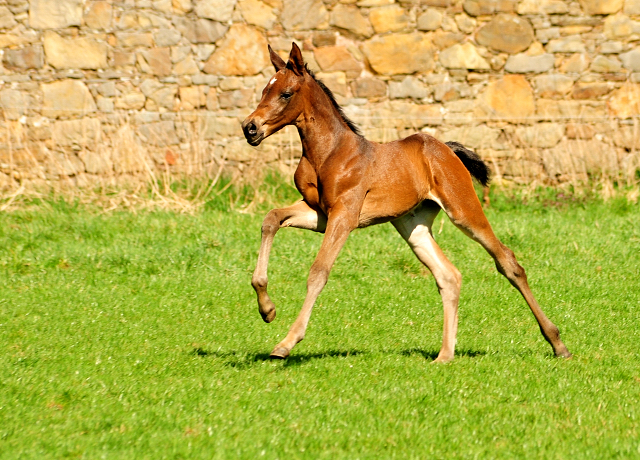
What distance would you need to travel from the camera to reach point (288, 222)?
6527 mm

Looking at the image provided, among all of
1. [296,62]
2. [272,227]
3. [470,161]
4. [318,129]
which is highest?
[296,62]

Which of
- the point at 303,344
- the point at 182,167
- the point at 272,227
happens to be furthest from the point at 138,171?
the point at 272,227

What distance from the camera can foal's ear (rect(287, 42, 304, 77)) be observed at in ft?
20.6

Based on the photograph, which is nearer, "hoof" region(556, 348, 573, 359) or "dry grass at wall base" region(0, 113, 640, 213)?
"hoof" region(556, 348, 573, 359)

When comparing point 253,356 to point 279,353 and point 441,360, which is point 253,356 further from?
point 441,360

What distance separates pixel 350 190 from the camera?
6.42 metres

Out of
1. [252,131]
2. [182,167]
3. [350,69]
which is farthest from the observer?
[350,69]

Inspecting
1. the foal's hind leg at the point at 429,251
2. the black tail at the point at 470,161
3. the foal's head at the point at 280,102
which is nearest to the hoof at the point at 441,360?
the foal's hind leg at the point at 429,251

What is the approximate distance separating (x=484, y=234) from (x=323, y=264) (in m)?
1.45

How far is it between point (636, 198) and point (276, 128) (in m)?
8.44

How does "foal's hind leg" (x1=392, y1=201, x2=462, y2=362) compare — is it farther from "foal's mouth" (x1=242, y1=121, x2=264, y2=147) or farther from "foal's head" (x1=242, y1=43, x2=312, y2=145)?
"foal's mouth" (x1=242, y1=121, x2=264, y2=147)

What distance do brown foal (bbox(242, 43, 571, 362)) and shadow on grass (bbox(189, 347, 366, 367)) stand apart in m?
0.54

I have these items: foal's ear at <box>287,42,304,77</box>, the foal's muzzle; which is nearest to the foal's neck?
foal's ear at <box>287,42,304,77</box>

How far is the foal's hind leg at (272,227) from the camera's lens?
6238 millimetres
